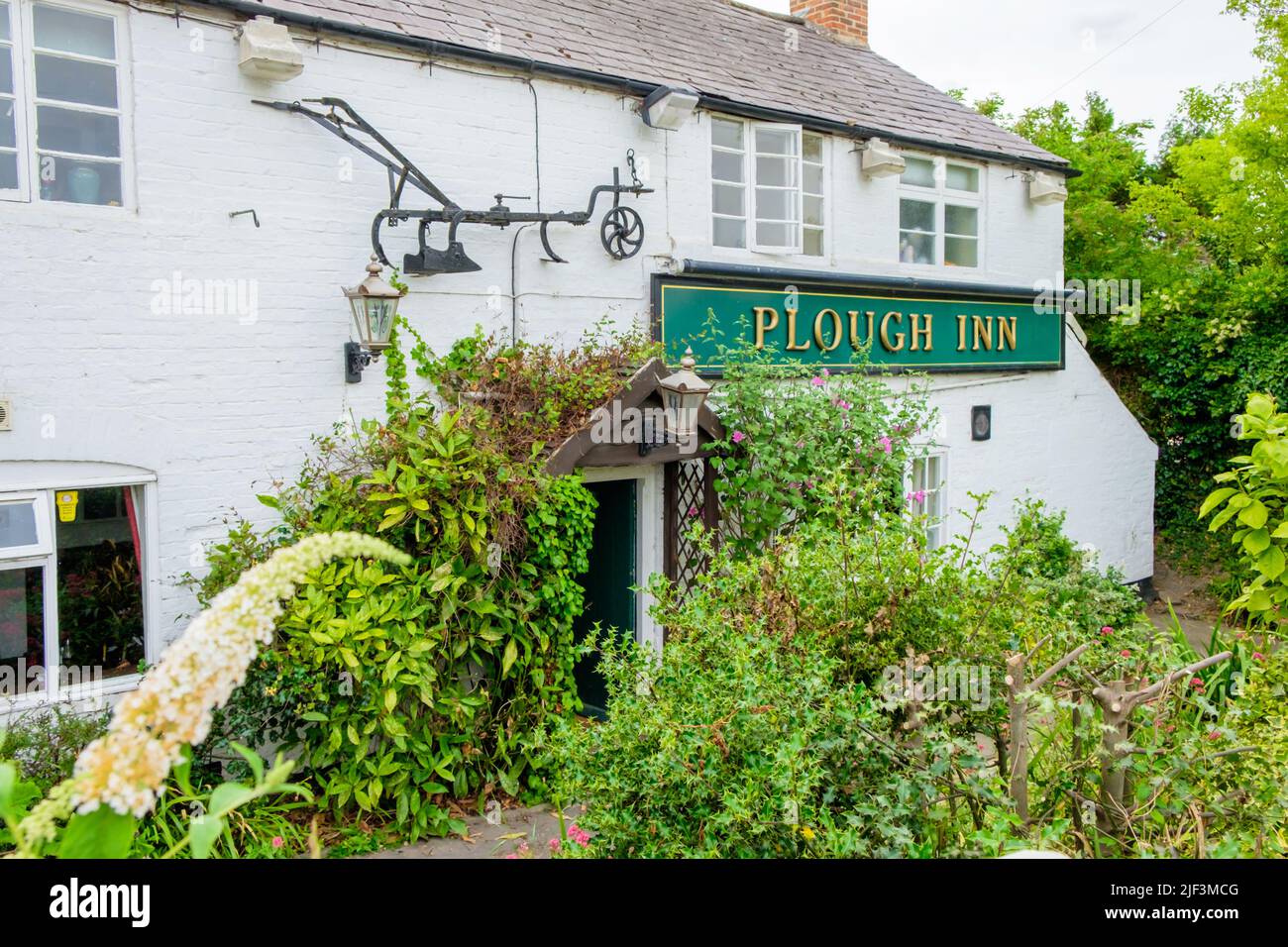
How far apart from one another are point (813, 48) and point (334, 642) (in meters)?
9.21

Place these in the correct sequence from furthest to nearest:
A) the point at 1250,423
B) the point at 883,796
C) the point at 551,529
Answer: the point at 551,529 → the point at 1250,423 → the point at 883,796

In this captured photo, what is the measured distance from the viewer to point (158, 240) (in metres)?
6.25

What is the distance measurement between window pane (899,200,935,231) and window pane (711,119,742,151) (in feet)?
7.45

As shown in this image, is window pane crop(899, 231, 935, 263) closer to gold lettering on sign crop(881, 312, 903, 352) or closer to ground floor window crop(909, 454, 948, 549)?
gold lettering on sign crop(881, 312, 903, 352)

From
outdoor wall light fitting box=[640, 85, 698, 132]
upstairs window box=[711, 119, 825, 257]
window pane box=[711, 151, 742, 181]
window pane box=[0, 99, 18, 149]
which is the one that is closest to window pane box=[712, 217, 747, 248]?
upstairs window box=[711, 119, 825, 257]

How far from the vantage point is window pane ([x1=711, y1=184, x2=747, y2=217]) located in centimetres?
936

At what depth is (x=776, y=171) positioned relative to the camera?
9727mm

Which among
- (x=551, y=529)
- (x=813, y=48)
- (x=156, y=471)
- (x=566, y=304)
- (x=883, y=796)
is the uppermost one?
(x=813, y=48)

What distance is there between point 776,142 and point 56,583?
710 centimetres

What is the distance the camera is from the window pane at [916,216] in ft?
35.6
